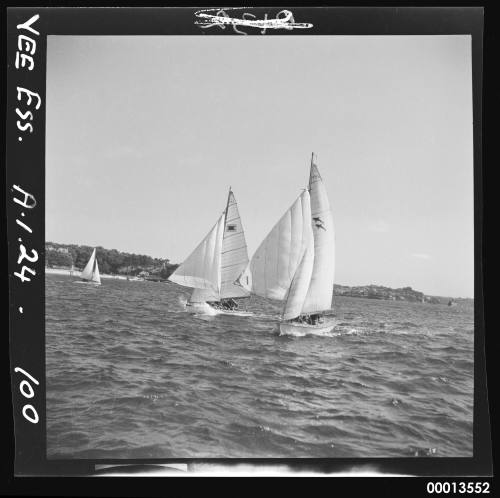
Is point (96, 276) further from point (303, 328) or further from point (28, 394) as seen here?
point (303, 328)

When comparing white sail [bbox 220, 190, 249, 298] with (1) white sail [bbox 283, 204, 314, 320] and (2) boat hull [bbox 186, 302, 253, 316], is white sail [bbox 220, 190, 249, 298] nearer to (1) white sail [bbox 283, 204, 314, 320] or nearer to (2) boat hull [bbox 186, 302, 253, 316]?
(2) boat hull [bbox 186, 302, 253, 316]

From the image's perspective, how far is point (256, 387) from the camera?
226 inches

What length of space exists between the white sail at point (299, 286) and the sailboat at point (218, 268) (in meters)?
0.69

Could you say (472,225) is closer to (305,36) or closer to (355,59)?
(355,59)

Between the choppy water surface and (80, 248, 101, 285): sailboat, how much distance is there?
17 centimetres

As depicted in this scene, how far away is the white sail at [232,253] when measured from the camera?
615cm

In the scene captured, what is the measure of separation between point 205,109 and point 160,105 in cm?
58

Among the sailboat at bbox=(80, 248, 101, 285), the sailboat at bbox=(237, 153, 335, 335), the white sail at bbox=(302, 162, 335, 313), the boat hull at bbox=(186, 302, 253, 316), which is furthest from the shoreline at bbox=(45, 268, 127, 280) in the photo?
the white sail at bbox=(302, 162, 335, 313)

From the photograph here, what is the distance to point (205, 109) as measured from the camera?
607cm

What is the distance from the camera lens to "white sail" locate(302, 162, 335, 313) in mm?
5992

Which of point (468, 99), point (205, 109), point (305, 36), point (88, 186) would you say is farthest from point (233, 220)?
point (468, 99)

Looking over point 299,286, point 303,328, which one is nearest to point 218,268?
point 299,286

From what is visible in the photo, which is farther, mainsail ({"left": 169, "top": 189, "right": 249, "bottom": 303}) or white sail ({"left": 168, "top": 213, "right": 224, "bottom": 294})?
white sail ({"left": 168, "top": 213, "right": 224, "bottom": 294})

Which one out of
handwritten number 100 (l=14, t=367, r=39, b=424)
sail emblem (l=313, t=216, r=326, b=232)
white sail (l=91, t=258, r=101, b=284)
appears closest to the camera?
handwritten number 100 (l=14, t=367, r=39, b=424)
